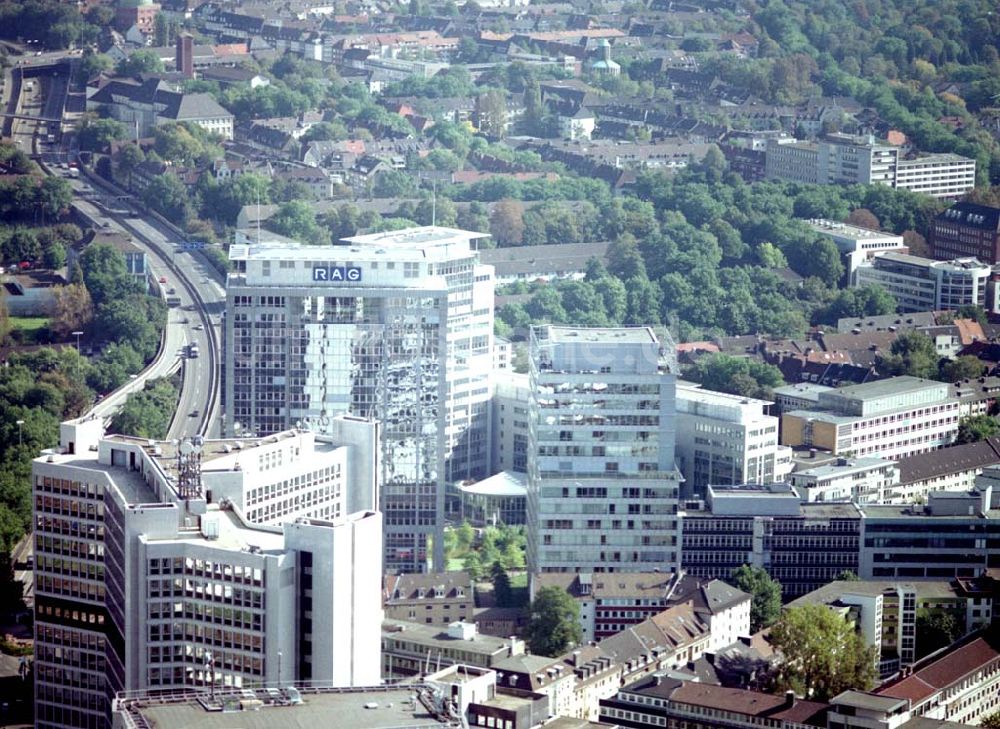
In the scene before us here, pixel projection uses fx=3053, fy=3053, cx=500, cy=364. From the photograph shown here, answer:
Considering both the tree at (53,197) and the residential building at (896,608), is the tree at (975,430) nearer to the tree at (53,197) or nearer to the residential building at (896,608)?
the residential building at (896,608)

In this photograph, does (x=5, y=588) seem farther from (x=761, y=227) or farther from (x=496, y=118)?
(x=496, y=118)

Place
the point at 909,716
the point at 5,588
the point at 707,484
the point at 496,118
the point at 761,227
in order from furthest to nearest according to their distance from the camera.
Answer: the point at 496,118 → the point at 761,227 → the point at 707,484 → the point at 5,588 → the point at 909,716

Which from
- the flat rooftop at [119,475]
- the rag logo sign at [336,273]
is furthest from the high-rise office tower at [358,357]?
the flat rooftop at [119,475]

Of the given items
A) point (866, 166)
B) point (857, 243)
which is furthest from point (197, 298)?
point (866, 166)

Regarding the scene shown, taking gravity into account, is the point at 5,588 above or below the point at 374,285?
below

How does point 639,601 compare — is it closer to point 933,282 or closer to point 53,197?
point 933,282

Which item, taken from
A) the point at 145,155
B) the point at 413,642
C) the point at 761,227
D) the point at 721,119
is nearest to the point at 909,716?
the point at 413,642
